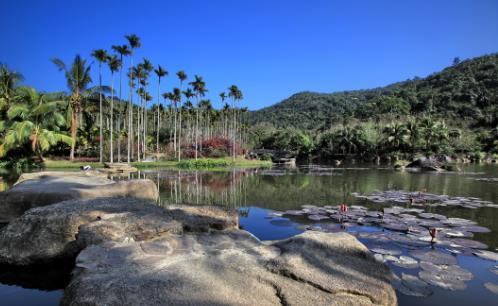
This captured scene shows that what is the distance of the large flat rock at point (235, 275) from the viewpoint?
4023 millimetres

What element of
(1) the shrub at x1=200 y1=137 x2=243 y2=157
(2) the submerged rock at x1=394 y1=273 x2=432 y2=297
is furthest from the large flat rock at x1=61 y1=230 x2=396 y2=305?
(1) the shrub at x1=200 y1=137 x2=243 y2=157

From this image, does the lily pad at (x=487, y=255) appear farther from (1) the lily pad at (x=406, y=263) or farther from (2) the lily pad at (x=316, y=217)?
(2) the lily pad at (x=316, y=217)

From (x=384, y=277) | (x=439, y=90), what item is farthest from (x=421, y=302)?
(x=439, y=90)

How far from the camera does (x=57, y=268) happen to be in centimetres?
702

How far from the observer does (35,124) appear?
37.2m

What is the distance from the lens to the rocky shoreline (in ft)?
13.5

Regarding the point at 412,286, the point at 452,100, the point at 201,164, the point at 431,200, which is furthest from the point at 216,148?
the point at 452,100

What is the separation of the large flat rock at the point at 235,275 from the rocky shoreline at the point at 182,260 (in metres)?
0.01

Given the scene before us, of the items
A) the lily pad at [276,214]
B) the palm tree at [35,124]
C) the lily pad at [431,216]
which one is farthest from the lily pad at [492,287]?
the palm tree at [35,124]

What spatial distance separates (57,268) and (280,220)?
23.8ft

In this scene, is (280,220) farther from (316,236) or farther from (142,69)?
(142,69)

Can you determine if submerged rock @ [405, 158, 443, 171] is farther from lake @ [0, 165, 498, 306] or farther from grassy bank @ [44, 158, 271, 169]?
grassy bank @ [44, 158, 271, 169]

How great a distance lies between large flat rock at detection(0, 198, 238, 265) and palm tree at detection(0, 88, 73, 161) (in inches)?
1306

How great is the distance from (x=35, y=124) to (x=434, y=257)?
41.9m
